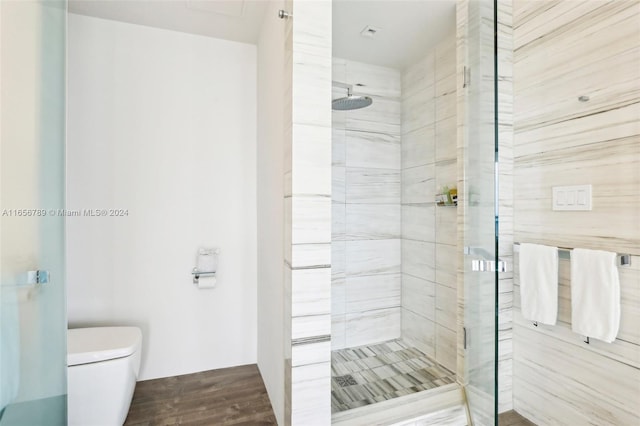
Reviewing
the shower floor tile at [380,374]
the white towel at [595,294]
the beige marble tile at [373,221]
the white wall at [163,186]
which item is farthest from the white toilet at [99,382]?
the white towel at [595,294]

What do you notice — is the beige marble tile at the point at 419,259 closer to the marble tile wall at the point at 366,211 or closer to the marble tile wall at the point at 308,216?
the marble tile wall at the point at 366,211

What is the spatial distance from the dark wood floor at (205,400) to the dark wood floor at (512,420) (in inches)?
44.8

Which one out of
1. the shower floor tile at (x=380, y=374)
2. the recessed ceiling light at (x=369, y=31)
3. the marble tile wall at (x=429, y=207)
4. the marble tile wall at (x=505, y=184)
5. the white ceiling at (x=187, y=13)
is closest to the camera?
the marble tile wall at (x=505, y=184)

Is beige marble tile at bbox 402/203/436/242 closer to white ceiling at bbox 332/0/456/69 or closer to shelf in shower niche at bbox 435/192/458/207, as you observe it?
shelf in shower niche at bbox 435/192/458/207

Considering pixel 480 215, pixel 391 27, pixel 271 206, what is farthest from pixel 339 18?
pixel 480 215

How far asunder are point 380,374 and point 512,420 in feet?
2.38

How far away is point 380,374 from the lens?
2016mm

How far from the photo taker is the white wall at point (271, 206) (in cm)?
157

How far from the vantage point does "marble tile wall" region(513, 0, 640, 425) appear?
1.22 metres

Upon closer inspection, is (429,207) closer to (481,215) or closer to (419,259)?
(419,259)

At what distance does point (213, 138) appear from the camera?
7.46 feet

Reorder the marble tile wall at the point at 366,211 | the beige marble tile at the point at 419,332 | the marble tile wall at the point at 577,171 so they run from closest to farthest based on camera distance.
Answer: the marble tile wall at the point at 577,171, the beige marble tile at the point at 419,332, the marble tile wall at the point at 366,211

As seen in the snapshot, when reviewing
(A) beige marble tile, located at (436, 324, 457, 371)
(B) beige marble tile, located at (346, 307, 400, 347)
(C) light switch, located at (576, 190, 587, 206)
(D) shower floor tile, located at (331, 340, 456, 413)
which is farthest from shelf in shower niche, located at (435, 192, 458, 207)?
(D) shower floor tile, located at (331, 340, 456, 413)

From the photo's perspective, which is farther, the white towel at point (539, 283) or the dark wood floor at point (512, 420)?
the dark wood floor at point (512, 420)
